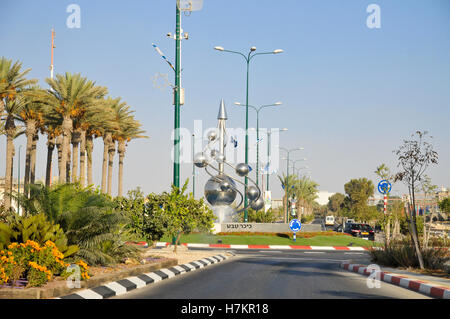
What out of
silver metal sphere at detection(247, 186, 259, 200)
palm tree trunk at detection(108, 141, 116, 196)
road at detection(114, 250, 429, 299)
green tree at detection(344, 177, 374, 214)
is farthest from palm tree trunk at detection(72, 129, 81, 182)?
green tree at detection(344, 177, 374, 214)

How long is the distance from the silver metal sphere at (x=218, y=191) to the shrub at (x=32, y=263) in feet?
89.5

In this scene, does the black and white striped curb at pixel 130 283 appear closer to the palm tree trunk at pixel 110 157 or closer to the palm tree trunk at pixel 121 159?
the palm tree trunk at pixel 110 157

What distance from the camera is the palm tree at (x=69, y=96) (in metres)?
44.4

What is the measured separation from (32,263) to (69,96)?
3565 cm

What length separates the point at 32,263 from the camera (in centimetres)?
1052

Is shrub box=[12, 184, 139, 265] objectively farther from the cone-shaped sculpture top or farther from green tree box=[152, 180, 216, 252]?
the cone-shaped sculpture top

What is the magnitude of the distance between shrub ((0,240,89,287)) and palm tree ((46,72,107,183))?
33270mm

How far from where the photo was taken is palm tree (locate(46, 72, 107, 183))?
146ft

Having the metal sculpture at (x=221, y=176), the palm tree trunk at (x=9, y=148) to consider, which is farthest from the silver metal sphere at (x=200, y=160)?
the palm tree trunk at (x=9, y=148)

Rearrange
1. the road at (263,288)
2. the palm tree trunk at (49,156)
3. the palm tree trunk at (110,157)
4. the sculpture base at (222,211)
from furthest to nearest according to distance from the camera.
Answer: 1. the palm tree trunk at (110,157)
2. the palm tree trunk at (49,156)
3. the sculpture base at (222,211)
4. the road at (263,288)

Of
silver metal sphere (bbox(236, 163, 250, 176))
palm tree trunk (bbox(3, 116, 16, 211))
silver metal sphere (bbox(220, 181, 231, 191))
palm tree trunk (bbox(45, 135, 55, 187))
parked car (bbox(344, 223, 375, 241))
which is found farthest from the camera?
parked car (bbox(344, 223, 375, 241))
